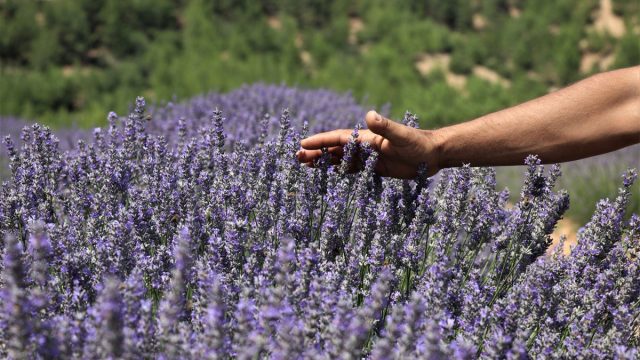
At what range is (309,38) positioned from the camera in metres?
10.6

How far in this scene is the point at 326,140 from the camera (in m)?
2.52

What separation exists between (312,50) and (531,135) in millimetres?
7755

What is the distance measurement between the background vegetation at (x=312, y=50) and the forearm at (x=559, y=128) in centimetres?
470

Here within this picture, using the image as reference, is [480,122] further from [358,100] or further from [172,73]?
[172,73]

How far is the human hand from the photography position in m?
2.43

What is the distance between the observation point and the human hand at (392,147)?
243cm

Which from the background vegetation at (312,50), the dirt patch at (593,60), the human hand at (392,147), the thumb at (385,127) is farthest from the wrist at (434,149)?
the dirt patch at (593,60)

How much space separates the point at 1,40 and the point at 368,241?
325 inches

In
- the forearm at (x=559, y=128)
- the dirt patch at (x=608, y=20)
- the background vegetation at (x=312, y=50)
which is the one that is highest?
the dirt patch at (x=608, y=20)

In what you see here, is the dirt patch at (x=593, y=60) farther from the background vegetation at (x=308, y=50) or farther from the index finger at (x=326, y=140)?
the index finger at (x=326, y=140)

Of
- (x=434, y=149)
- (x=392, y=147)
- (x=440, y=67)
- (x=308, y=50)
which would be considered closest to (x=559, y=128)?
(x=434, y=149)

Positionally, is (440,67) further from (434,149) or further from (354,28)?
(434,149)

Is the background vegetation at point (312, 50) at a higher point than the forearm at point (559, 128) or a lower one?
higher

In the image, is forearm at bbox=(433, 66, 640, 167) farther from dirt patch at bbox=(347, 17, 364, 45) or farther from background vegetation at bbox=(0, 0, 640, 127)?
dirt patch at bbox=(347, 17, 364, 45)
